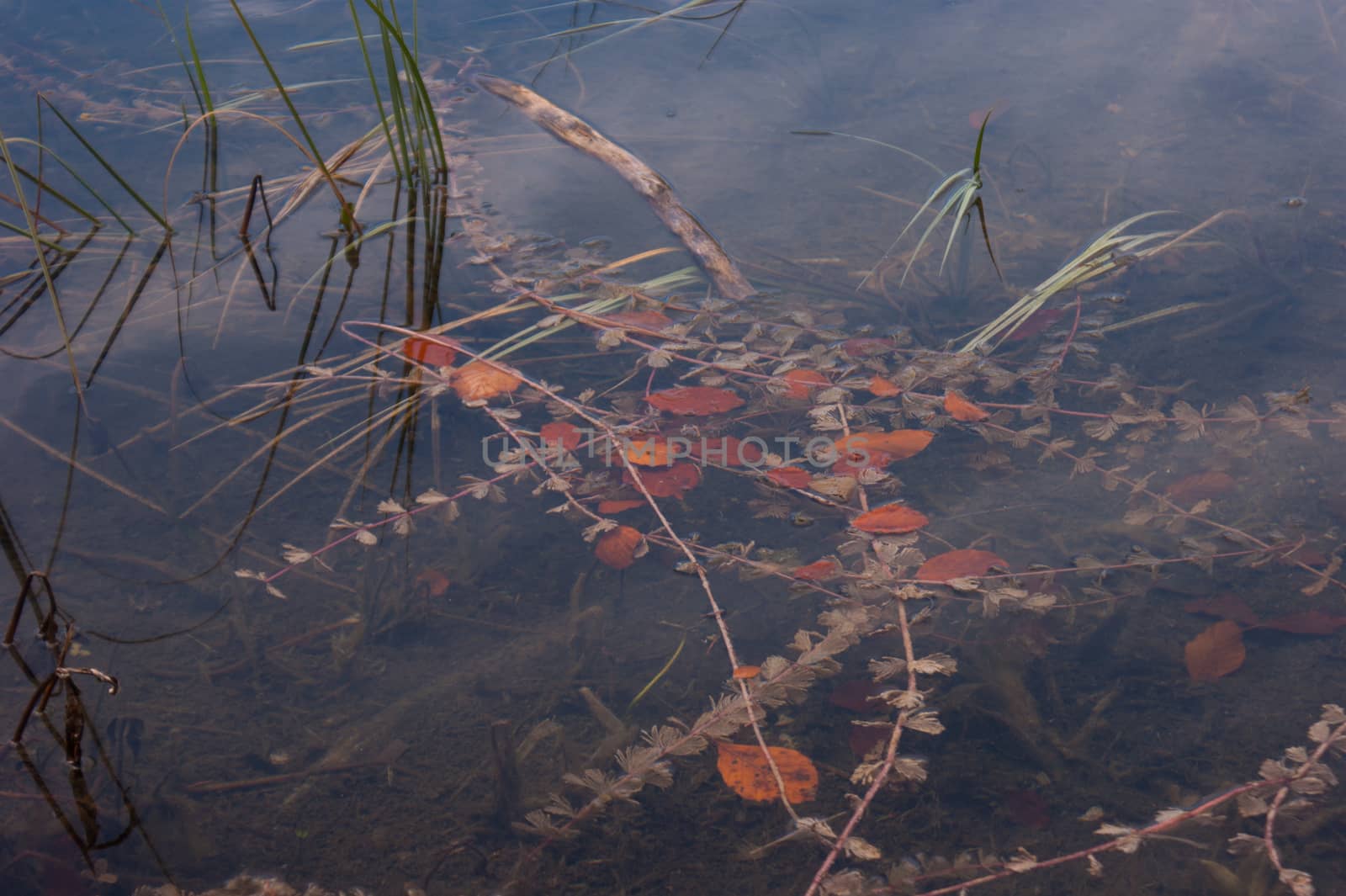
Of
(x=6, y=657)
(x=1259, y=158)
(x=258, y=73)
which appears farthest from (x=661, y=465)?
(x=258, y=73)

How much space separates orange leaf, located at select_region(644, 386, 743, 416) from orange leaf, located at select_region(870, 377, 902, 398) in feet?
1.27

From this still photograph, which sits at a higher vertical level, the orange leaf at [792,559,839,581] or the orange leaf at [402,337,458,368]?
the orange leaf at [402,337,458,368]

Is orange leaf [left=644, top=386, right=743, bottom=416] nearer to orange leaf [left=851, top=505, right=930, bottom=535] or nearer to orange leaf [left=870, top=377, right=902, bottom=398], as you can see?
orange leaf [left=870, top=377, right=902, bottom=398]

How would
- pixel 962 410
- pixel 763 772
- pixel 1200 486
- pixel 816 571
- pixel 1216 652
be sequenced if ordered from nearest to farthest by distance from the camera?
pixel 763 772 → pixel 1216 652 → pixel 816 571 → pixel 1200 486 → pixel 962 410

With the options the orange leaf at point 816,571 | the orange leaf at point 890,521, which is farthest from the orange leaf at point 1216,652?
the orange leaf at point 816,571

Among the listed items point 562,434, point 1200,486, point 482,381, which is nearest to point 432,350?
point 482,381

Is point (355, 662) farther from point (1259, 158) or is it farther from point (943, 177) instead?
point (1259, 158)

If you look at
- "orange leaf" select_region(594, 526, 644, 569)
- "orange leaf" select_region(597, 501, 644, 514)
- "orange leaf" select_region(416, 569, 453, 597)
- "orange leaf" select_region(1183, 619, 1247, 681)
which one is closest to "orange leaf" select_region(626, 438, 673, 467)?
"orange leaf" select_region(597, 501, 644, 514)

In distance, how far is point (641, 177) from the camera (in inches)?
126

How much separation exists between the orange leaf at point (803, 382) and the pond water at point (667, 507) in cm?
1

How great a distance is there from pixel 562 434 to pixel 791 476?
24.6 inches

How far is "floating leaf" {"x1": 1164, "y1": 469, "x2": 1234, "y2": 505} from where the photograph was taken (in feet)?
6.82

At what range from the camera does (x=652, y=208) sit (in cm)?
317

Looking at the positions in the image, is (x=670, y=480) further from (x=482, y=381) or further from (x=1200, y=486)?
(x=1200, y=486)
